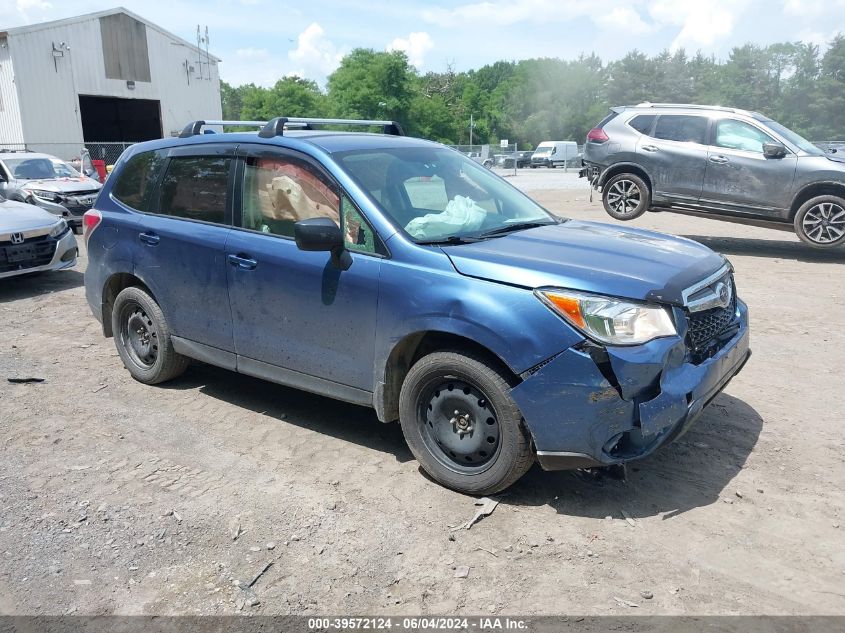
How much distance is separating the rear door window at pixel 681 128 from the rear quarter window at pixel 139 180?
884 cm

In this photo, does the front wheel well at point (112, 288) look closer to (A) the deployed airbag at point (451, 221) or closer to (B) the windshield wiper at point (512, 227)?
(A) the deployed airbag at point (451, 221)

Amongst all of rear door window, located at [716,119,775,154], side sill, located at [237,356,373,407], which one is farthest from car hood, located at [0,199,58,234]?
rear door window, located at [716,119,775,154]

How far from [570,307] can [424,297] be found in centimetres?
77

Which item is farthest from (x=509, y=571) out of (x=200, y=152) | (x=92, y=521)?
(x=200, y=152)

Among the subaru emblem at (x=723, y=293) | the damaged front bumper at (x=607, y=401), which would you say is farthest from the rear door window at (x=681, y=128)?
the damaged front bumper at (x=607, y=401)

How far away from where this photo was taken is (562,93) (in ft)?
347

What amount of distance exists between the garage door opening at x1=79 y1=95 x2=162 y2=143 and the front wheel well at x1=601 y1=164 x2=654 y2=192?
30.4m

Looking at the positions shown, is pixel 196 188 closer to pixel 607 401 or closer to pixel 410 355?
pixel 410 355

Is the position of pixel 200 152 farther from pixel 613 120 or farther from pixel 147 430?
pixel 613 120

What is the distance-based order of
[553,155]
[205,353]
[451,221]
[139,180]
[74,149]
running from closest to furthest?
1. [451,221]
2. [205,353]
3. [139,180]
4. [74,149]
5. [553,155]

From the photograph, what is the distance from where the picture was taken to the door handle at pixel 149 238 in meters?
5.15

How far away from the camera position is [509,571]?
10.5 ft

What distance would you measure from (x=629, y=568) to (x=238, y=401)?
10.4ft

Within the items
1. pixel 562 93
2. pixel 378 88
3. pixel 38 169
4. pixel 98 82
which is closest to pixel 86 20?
pixel 98 82
